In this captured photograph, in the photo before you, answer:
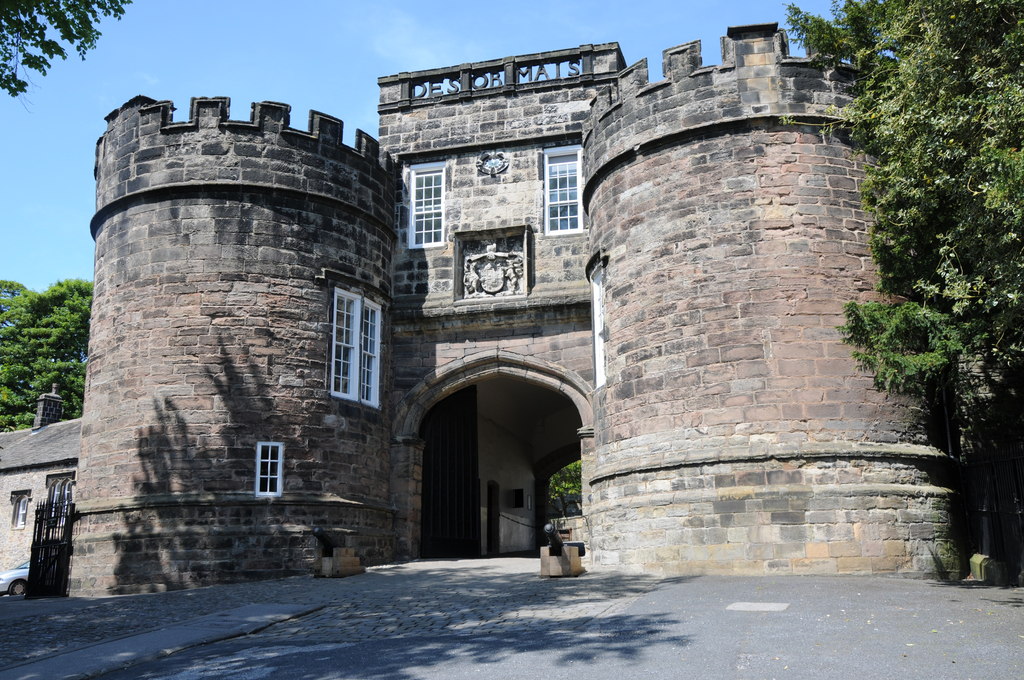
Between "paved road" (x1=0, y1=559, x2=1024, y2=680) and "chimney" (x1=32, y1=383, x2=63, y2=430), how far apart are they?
2304 centimetres

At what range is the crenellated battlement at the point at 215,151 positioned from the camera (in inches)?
618

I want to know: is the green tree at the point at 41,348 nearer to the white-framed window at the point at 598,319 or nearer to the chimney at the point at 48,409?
the chimney at the point at 48,409

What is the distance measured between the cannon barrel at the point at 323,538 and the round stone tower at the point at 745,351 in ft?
13.0

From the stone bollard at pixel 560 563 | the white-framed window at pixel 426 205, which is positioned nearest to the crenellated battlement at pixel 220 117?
the white-framed window at pixel 426 205

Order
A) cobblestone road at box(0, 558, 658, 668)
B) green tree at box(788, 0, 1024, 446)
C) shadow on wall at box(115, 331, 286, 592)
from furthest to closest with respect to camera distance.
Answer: shadow on wall at box(115, 331, 286, 592), green tree at box(788, 0, 1024, 446), cobblestone road at box(0, 558, 658, 668)

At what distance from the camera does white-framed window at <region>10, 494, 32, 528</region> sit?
1096 inches

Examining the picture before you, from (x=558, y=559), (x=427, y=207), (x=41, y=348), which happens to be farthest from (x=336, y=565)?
(x=41, y=348)

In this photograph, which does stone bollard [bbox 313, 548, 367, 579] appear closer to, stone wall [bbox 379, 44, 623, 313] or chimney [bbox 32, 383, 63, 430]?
stone wall [bbox 379, 44, 623, 313]

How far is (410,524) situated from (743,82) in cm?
922

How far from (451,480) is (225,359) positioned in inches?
216

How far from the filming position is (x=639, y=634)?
7734mm

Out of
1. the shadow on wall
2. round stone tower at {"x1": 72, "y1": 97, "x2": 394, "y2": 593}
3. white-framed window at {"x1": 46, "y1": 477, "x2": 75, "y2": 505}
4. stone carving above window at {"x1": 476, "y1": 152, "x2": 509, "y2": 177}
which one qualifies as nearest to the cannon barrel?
round stone tower at {"x1": 72, "y1": 97, "x2": 394, "y2": 593}

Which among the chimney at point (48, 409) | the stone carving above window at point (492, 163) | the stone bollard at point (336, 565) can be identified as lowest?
the stone bollard at point (336, 565)

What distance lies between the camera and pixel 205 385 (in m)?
14.8
